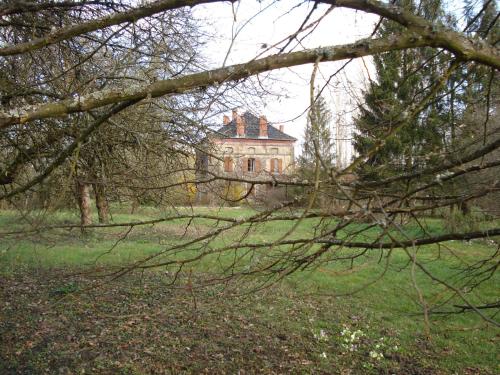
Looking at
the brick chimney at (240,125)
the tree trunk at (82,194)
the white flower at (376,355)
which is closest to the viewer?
the tree trunk at (82,194)

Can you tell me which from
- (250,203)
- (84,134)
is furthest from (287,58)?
(84,134)

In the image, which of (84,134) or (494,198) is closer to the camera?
(84,134)

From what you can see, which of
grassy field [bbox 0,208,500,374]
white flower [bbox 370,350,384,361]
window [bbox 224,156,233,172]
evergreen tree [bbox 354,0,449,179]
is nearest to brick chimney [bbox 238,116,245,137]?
window [bbox 224,156,233,172]

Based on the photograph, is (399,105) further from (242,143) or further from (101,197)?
(101,197)

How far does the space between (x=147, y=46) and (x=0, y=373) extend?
3858 mm

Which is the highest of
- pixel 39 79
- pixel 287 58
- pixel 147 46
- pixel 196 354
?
pixel 147 46

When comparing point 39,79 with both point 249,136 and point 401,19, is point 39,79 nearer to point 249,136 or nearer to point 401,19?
point 249,136

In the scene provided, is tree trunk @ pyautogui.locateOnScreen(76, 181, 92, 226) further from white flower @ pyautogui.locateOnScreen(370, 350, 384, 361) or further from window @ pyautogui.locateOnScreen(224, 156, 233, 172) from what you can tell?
white flower @ pyautogui.locateOnScreen(370, 350, 384, 361)

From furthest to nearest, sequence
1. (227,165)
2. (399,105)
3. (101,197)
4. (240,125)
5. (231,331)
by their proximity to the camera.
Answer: (240,125) < (231,331) < (101,197) < (227,165) < (399,105)

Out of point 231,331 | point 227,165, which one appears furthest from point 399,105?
point 231,331

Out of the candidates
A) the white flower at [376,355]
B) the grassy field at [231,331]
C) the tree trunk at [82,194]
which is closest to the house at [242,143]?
the grassy field at [231,331]

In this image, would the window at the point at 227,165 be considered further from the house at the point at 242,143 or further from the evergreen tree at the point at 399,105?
the evergreen tree at the point at 399,105

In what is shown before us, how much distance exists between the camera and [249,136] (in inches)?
270

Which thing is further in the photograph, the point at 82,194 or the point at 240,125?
the point at 240,125
